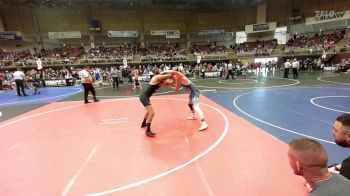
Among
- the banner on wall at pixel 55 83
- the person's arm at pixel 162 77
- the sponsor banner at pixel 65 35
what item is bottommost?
the banner on wall at pixel 55 83

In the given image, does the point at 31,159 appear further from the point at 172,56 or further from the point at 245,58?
the point at 245,58

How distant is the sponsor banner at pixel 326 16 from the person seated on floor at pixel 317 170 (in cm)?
3702

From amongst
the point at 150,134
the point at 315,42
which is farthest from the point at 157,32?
the point at 150,134

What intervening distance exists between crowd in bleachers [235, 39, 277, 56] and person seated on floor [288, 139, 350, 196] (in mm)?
34862

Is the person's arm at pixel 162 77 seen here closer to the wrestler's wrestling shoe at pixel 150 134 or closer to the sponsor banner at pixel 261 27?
the wrestler's wrestling shoe at pixel 150 134

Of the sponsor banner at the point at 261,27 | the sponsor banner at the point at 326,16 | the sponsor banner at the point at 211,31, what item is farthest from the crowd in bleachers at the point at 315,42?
the sponsor banner at the point at 211,31

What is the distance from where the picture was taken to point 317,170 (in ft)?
5.04

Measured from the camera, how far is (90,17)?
36406mm

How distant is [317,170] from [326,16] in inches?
1514

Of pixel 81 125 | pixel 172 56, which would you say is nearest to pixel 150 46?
pixel 172 56

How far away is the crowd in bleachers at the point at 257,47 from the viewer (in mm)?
33906

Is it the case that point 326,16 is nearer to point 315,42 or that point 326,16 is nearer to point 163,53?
point 315,42

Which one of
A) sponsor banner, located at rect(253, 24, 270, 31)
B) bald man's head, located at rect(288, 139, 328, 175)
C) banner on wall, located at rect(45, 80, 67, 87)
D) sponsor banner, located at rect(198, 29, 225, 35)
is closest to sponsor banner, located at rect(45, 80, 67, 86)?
banner on wall, located at rect(45, 80, 67, 87)

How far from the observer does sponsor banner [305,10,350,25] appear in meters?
30.1
